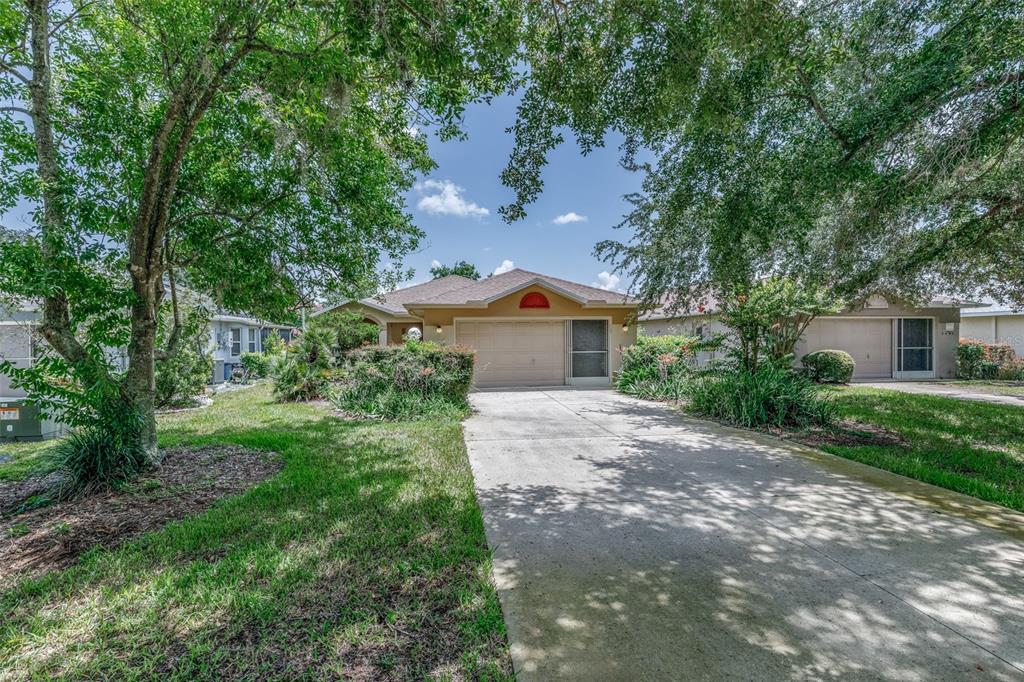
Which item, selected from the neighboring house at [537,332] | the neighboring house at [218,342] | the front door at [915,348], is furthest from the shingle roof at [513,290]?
the front door at [915,348]

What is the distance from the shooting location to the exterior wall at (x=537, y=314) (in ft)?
45.8

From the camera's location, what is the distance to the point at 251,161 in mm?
5793

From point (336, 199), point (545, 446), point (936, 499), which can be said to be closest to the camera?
point (936, 499)

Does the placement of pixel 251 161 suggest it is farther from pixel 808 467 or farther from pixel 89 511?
pixel 808 467

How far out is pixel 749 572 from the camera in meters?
3.17

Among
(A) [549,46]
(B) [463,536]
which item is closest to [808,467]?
(B) [463,536]

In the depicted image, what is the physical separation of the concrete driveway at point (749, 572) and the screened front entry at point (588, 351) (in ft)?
29.2

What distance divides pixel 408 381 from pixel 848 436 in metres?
8.31

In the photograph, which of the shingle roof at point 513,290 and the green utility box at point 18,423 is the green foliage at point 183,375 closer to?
the green utility box at point 18,423

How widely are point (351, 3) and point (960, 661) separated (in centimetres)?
614

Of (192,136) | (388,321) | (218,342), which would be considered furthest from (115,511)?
(218,342)

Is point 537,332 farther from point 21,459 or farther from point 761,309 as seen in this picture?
point 21,459

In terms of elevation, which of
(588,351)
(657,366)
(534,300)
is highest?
(534,300)

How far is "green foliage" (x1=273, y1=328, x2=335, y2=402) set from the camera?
38.4 feet
